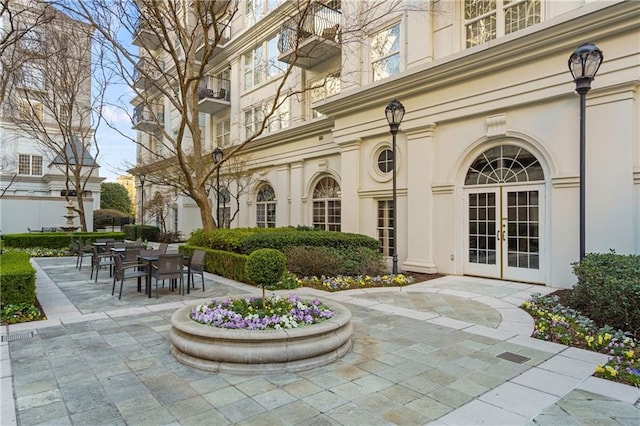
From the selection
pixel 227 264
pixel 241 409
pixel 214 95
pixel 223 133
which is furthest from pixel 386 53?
pixel 223 133

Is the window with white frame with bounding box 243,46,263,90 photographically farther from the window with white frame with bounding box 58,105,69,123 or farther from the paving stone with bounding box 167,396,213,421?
the paving stone with bounding box 167,396,213,421

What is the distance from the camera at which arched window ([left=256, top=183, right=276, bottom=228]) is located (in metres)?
17.9

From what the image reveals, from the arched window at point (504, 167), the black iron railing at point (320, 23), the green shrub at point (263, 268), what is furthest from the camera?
the black iron railing at point (320, 23)

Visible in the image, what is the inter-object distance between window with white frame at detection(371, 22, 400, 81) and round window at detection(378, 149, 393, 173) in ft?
7.85

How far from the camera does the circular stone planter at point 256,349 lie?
150 inches

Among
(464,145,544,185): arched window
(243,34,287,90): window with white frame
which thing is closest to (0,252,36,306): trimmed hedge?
(464,145,544,185): arched window

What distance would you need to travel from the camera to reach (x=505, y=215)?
892 cm

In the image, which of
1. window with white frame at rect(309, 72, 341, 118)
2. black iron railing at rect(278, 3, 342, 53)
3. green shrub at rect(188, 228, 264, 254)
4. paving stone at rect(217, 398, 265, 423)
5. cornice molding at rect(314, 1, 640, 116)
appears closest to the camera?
paving stone at rect(217, 398, 265, 423)

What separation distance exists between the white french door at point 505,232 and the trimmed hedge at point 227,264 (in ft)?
18.8

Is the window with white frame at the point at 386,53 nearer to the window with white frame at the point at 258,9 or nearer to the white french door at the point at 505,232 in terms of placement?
the white french door at the point at 505,232

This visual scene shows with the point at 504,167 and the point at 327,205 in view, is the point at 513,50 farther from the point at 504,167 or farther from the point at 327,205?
the point at 327,205

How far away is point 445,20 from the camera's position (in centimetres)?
1018

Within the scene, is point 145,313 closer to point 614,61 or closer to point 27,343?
point 27,343

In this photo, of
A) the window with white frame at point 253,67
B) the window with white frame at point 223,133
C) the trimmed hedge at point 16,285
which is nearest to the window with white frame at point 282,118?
the window with white frame at point 253,67
